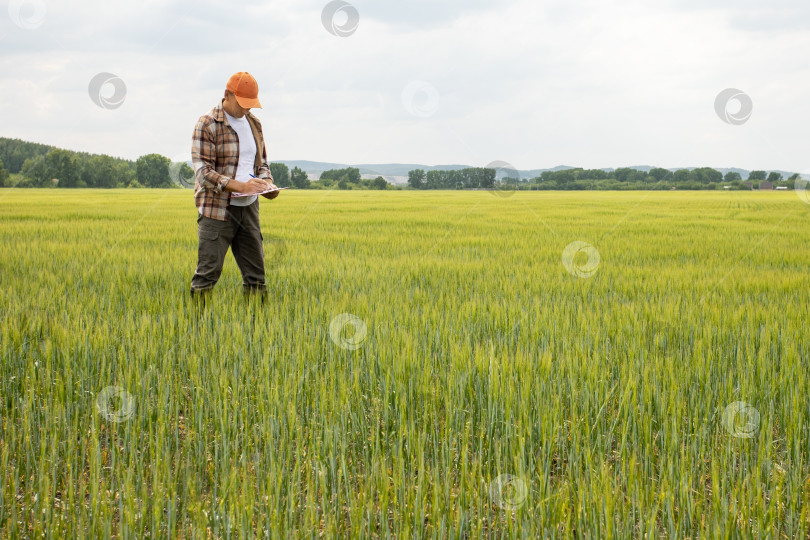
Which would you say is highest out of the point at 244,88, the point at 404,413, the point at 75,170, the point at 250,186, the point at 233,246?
the point at 75,170

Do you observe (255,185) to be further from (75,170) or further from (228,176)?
(75,170)

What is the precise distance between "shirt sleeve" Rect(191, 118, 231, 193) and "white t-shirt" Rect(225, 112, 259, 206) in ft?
0.60

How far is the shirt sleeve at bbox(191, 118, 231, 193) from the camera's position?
436 centimetres

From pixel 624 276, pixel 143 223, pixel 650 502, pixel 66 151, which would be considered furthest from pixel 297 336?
pixel 66 151

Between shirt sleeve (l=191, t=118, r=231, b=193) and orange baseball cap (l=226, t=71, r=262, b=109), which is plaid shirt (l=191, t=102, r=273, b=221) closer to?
shirt sleeve (l=191, t=118, r=231, b=193)

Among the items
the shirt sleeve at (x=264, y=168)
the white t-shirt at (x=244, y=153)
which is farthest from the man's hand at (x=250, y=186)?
the shirt sleeve at (x=264, y=168)

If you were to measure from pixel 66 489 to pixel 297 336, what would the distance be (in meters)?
1.68

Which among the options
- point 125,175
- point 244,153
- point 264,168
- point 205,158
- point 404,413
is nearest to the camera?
point 404,413

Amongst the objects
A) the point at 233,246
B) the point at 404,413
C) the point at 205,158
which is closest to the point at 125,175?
the point at 233,246

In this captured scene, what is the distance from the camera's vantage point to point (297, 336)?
3.58 metres

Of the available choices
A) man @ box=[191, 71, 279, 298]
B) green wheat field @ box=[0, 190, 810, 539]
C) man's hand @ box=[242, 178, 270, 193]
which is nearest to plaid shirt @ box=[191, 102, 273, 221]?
man @ box=[191, 71, 279, 298]

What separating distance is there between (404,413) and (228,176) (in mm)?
2745

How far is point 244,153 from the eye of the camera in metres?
4.62

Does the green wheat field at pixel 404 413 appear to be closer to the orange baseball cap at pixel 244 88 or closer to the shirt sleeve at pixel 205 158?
the shirt sleeve at pixel 205 158
